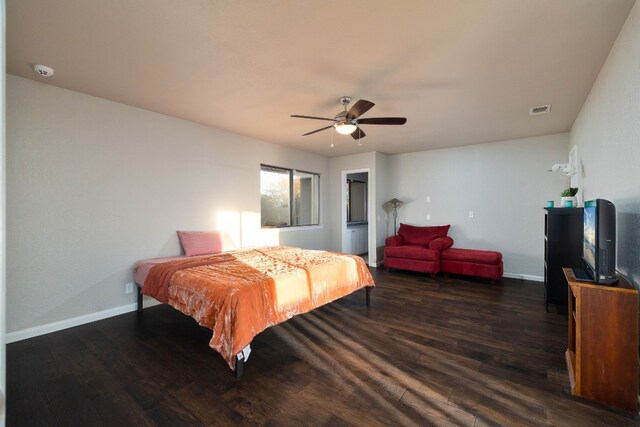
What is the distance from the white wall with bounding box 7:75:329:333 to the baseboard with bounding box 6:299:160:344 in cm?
5

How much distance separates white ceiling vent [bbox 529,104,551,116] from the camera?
350 cm

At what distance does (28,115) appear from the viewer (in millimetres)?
2781

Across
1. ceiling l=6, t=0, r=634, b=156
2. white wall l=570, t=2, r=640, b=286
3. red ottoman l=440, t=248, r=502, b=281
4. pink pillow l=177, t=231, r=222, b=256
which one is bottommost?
red ottoman l=440, t=248, r=502, b=281

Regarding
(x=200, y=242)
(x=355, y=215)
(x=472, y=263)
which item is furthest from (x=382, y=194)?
(x=200, y=242)

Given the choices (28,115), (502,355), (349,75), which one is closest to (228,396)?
(502,355)

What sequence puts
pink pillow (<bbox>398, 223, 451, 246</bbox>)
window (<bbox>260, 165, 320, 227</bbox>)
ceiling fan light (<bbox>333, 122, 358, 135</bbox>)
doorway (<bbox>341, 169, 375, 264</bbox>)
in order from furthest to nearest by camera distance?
1. doorway (<bbox>341, 169, 375, 264</bbox>)
2. pink pillow (<bbox>398, 223, 451, 246</bbox>)
3. window (<bbox>260, 165, 320, 227</bbox>)
4. ceiling fan light (<bbox>333, 122, 358, 135</bbox>)

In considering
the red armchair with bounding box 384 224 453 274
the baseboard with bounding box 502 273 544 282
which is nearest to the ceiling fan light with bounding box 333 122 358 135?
the red armchair with bounding box 384 224 453 274

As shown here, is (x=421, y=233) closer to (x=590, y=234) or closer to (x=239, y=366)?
(x=590, y=234)

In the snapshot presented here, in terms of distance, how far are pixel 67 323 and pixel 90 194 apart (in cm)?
139

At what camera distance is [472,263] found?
15.8 feet

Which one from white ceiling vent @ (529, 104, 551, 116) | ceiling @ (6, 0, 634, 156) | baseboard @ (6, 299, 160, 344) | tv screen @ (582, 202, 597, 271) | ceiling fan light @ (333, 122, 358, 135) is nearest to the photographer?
ceiling @ (6, 0, 634, 156)

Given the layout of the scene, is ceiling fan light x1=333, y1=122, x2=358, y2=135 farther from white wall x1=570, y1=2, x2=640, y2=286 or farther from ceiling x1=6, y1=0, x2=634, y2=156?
white wall x1=570, y1=2, x2=640, y2=286

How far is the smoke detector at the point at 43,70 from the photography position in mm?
2520

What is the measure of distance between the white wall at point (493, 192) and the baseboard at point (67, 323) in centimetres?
518
